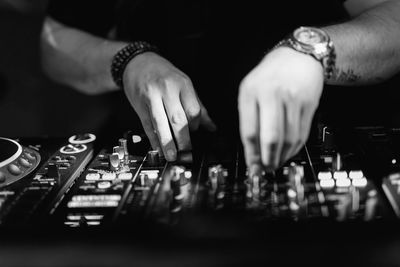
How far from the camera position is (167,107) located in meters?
1.20

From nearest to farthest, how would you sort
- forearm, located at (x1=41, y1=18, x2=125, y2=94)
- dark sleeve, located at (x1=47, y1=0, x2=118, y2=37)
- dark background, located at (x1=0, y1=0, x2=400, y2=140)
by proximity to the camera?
1. forearm, located at (x1=41, y1=18, x2=125, y2=94)
2. dark sleeve, located at (x1=47, y1=0, x2=118, y2=37)
3. dark background, located at (x1=0, y1=0, x2=400, y2=140)

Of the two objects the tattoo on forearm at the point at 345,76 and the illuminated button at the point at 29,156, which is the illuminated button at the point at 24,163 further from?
the tattoo on forearm at the point at 345,76

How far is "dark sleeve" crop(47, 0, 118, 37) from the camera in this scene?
190cm

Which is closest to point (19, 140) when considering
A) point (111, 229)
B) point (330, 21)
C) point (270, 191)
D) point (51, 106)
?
point (111, 229)

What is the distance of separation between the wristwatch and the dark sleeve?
1.00 meters

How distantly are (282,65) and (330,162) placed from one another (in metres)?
0.23

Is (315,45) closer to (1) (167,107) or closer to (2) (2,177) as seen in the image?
(1) (167,107)

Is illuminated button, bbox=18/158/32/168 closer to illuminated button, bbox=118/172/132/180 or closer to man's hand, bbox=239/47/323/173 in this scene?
illuminated button, bbox=118/172/132/180

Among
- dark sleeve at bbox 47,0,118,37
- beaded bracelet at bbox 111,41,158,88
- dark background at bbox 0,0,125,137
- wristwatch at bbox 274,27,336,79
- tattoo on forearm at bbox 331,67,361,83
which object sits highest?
dark sleeve at bbox 47,0,118,37

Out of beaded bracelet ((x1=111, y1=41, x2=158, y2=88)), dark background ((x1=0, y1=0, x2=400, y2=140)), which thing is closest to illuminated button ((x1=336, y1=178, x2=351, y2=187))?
beaded bracelet ((x1=111, y1=41, x2=158, y2=88))

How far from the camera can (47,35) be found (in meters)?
1.98

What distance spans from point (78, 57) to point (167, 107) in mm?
761

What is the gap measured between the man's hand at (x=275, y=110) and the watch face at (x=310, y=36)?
12cm

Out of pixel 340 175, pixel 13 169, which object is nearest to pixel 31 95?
pixel 13 169
